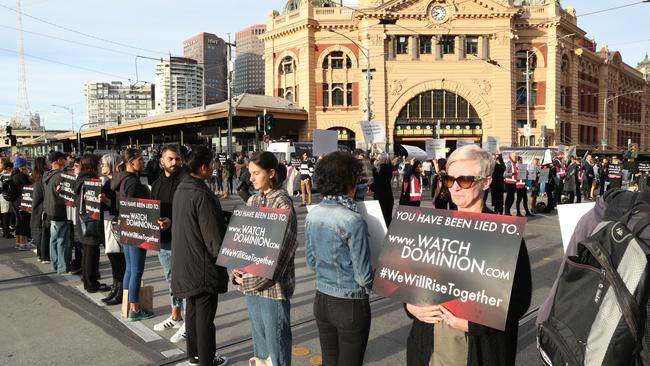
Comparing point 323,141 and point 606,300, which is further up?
point 323,141

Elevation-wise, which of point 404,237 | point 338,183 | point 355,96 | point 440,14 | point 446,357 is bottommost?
point 446,357

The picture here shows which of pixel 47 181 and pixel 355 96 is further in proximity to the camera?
pixel 355 96

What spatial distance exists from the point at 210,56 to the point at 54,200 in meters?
65.4

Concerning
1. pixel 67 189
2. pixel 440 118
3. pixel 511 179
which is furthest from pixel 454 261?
pixel 440 118

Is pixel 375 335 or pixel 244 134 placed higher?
pixel 244 134

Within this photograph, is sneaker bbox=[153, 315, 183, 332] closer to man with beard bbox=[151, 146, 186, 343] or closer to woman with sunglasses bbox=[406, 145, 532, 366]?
man with beard bbox=[151, 146, 186, 343]

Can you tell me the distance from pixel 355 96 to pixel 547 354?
40762 mm

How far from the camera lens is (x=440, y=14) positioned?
40.0 m

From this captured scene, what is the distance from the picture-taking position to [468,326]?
2258 mm

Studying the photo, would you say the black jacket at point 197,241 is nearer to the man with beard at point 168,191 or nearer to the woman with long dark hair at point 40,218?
the man with beard at point 168,191

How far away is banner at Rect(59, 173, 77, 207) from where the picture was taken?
7.18 m

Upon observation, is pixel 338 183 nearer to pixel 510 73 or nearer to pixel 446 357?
pixel 446 357

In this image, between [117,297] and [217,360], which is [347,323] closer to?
[217,360]

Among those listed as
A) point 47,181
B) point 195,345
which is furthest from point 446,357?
point 47,181
